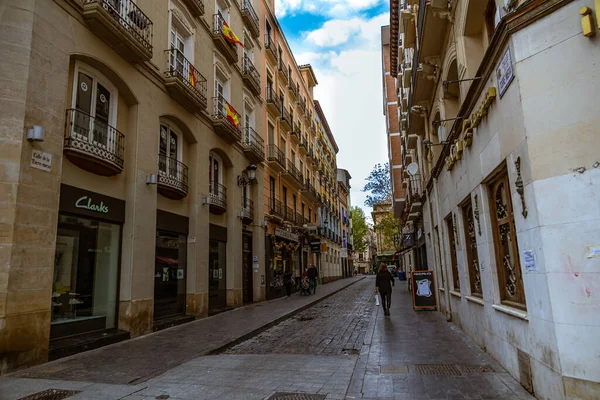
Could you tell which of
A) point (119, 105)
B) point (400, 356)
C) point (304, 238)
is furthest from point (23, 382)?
point (304, 238)

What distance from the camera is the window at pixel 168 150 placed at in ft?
39.9

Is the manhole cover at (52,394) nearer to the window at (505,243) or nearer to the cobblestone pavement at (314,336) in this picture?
the cobblestone pavement at (314,336)

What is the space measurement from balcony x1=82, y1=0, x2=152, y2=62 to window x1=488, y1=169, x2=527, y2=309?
872 centimetres

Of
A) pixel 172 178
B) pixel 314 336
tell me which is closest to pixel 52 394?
pixel 314 336

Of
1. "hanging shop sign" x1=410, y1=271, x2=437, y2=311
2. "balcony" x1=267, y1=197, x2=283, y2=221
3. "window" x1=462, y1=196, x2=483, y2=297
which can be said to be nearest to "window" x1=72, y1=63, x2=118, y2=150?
"window" x1=462, y1=196, x2=483, y2=297

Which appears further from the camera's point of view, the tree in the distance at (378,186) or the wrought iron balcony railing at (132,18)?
the tree in the distance at (378,186)

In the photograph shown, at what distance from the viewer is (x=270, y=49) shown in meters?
23.0

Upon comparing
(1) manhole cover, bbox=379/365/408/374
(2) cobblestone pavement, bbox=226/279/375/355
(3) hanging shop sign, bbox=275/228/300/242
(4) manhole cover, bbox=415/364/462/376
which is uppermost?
(3) hanging shop sign, bbox=275/228/300/242

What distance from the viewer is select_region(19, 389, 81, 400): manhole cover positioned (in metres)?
5.18

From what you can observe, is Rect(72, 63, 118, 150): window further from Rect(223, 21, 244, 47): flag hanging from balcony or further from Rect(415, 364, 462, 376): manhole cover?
Rect(415, 364, 462, 376): manhole cover

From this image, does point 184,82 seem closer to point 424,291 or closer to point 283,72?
point 424,291

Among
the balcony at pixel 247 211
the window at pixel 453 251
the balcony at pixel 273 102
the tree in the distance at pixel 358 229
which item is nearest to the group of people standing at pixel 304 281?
the balcony at pixel 247 211

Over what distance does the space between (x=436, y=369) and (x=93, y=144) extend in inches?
324

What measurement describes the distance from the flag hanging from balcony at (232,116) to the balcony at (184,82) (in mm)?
2074
